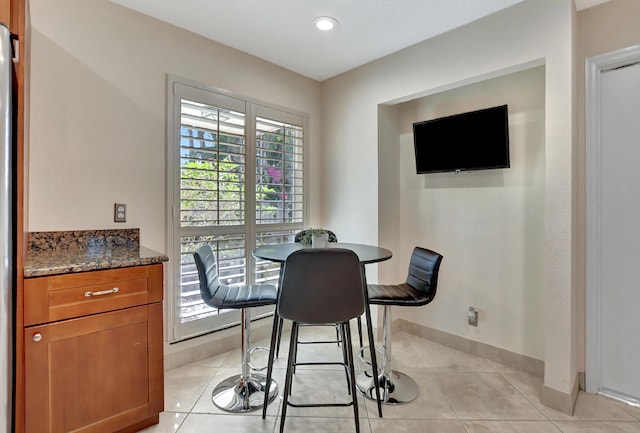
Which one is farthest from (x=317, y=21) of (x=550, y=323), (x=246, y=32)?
(x=550, y=323)

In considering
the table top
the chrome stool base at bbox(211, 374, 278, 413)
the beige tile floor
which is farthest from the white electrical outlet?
the chrome stool base at bbox(211, 374, 278, 413)

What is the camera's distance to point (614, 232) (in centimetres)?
202

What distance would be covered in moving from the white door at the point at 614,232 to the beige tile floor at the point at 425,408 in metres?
0.24

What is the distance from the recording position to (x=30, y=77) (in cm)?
183

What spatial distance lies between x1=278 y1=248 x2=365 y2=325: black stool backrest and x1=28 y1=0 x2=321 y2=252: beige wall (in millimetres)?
1262

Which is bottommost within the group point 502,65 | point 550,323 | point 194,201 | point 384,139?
point 550,323

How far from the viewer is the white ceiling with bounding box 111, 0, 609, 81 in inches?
84.0

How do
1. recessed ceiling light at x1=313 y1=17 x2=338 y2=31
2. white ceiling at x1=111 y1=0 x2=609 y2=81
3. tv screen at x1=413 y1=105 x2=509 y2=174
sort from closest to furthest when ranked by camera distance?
white ceiling at x1=111 y1=0 x2=609 y2=81, recessed ceiling light at x1=313 y1=17 x2=338 y2=31, tv screen at x1=413 y1=105 x2=509 y2=174

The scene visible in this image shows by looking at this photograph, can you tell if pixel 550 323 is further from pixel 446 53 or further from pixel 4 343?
pixel 4 343

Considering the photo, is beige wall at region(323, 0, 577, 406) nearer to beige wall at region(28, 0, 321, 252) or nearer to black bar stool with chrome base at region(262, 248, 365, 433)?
black bar stool with chrome base at region(262, 248, 365, 433)

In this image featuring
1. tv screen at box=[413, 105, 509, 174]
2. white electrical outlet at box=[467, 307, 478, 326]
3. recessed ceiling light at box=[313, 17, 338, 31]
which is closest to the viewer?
recessed ceiling light at box=[313, 17, 338, 31]

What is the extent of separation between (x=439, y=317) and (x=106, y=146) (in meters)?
3.02

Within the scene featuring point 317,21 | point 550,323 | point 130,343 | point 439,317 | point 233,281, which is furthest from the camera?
point 439,317

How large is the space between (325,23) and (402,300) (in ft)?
6.72
